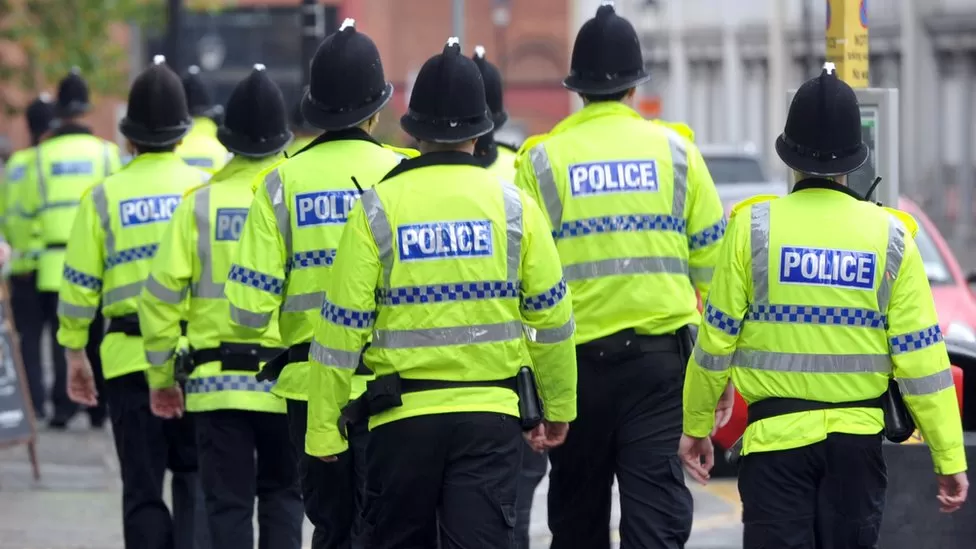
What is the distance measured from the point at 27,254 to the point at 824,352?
8648mm

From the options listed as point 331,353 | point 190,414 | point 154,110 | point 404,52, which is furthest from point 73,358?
point 404,52

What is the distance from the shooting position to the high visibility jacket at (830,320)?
5.48 m

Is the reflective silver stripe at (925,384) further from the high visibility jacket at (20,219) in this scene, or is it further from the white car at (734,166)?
the white car at (734,166)

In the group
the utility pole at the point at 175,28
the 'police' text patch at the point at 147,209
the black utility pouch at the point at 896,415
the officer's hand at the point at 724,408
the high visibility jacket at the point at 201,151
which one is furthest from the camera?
the utility pole at the point at 175,28

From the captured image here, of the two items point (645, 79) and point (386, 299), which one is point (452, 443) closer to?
point (386, 299)

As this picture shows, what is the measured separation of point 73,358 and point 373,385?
108 inches

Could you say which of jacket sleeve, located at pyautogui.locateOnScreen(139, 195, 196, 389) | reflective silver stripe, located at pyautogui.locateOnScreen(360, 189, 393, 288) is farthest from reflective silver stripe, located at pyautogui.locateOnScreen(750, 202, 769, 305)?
jacket sleeve, located at pyautogui.locateOnScreen(139, 195, 196, 389)

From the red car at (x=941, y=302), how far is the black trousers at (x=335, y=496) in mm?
3773

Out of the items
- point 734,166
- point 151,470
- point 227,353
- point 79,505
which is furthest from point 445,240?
point 734,166

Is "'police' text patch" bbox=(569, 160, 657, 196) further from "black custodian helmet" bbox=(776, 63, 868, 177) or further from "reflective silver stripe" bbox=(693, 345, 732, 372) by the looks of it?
"reflective silver stripe" bbox=(693, 345, 732, 372)

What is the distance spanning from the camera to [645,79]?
271 inches

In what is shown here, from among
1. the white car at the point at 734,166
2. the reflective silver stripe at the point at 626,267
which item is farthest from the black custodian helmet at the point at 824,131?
the white car at the point at 734,166

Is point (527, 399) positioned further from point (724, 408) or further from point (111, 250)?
point (111, 250)

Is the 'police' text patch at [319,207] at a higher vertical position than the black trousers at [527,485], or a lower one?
higher
